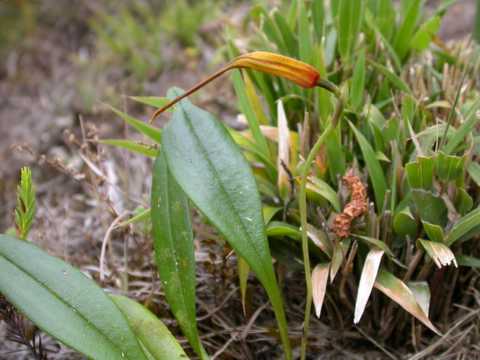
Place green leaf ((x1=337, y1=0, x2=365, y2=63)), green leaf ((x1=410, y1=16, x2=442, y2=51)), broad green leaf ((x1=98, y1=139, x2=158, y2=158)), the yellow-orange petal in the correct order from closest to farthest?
the yellow-orange petal
broad green leaf ((x1=98, y1=139, x2=158, y2=158))
green leaf ((x1=337, y1=0, x2=365, y2=63))
green leaf ((x1=410, y1=16, x2=442, y2=51))

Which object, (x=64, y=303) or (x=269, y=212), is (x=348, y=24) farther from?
(x=64, y=303)

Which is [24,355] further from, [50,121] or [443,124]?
[50,121]

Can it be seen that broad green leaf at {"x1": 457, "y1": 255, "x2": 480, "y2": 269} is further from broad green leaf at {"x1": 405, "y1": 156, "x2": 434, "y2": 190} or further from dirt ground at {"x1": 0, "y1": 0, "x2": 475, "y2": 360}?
dirt ground at {"x1": 0, "y1": 0, "x2": 475, "y2": 360}

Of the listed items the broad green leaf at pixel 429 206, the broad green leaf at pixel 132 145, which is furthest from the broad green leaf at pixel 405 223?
the broad green leaf at pixel 132 145

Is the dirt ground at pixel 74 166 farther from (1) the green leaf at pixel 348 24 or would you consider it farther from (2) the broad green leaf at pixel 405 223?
(1) the green leaf at pixel 348 24

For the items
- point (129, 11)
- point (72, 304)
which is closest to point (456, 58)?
point (72, 304)

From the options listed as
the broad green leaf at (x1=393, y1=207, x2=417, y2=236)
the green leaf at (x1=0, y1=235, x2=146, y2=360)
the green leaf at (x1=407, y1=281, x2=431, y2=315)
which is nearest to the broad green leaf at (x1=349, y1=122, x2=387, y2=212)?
the broad green leaf at (x1=393, y1=207, x2=417, y2=236)
